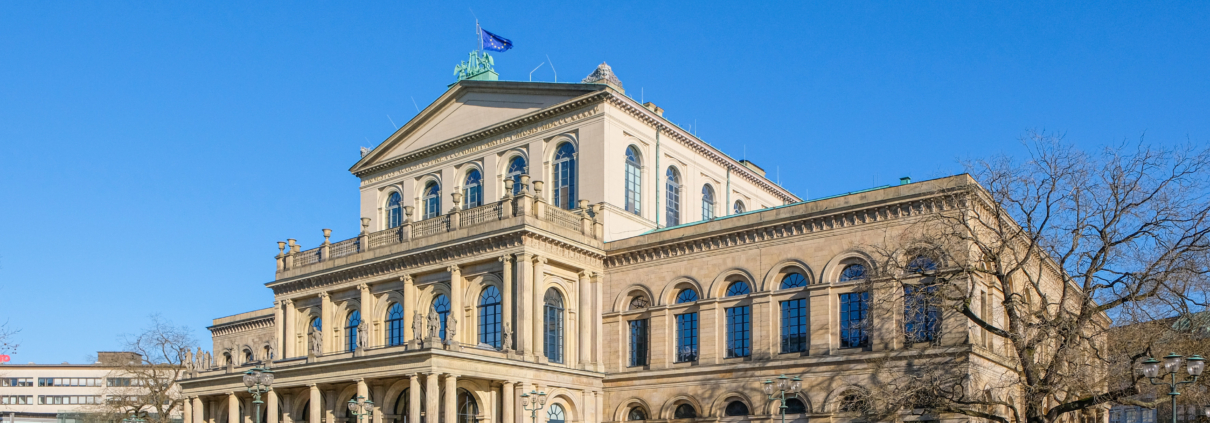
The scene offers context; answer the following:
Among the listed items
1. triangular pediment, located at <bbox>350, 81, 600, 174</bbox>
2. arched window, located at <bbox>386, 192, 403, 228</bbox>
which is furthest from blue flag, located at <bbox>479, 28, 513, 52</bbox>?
arched window, located at <bbox>386, 192, 403, 228</bbox>

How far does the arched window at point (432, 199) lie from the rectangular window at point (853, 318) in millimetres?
21098

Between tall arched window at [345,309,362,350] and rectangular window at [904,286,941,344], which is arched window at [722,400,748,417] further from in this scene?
tall arched window at [345,309,362,350]

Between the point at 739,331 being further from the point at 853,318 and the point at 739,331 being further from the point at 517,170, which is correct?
the point at 517,170

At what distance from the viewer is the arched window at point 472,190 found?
5028 centimetres

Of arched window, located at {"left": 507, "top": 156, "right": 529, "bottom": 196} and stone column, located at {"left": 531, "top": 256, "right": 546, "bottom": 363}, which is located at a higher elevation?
arched window, located at {"left": 507, "top": 156, "right": 529, "bottom": 196}

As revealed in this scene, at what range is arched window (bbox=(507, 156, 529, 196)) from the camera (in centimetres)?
4853

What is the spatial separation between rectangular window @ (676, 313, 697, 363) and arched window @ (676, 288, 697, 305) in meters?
0.57

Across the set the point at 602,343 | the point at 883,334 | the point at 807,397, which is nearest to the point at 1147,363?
the point at 883,334

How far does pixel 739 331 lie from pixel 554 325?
7396 mm

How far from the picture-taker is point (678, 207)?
165ft

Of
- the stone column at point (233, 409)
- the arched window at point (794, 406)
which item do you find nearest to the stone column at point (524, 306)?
the arched window at point (794, 406)

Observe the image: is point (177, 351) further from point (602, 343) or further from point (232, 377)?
point (602, 343)

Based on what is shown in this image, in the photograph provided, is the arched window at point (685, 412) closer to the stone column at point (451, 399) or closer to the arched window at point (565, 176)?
the stone column at point (451, 399)

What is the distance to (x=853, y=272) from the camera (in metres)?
38.6
